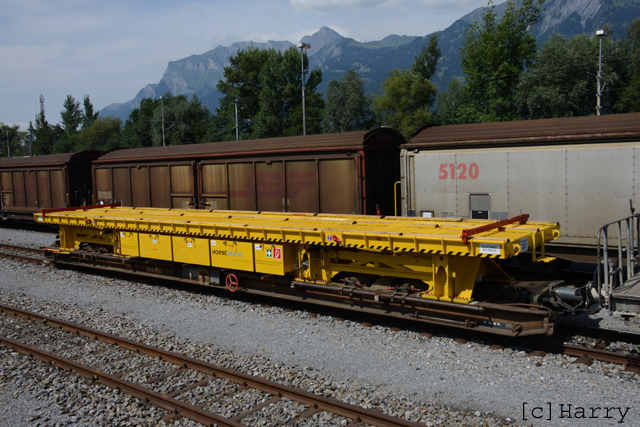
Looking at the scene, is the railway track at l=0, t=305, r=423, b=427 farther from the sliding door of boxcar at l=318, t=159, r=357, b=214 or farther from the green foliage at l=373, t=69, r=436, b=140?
the green foliage at l=373, t=69, r=436, b=140

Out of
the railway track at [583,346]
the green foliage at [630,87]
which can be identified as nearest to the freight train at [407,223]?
the railway track at [583,346]

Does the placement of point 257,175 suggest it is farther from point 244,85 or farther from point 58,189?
point 244,85

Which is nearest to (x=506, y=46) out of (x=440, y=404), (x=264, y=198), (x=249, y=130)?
(x=249, y=130)

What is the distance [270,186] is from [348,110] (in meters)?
44.0

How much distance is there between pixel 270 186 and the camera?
45.0 ft

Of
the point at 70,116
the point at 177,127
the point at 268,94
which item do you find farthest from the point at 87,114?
the point at 268,94

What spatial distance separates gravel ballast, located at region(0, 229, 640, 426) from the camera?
5242 mm

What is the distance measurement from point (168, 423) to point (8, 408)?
221cm

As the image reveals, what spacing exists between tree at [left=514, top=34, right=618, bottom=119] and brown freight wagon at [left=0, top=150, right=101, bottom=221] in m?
35.1

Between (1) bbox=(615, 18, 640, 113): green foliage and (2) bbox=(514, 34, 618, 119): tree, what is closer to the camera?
(1) bbox=(615, 18, 640, 113): green foliage

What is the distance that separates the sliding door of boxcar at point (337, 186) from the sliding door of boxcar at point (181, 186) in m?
5.36

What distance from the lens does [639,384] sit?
18.2 feet

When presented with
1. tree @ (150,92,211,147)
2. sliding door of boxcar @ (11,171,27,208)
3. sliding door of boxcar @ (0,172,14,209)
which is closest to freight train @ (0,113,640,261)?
sliding door of boxcar @ (11,171,27,208)

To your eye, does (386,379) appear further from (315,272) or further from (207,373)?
(315,272)
